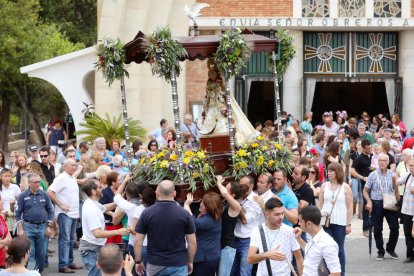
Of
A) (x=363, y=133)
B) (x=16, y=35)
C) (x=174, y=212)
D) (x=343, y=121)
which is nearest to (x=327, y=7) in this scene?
(x=343, y=121)

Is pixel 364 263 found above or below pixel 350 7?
below

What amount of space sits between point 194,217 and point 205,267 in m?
0.83

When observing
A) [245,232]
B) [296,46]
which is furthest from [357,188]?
[245,232]

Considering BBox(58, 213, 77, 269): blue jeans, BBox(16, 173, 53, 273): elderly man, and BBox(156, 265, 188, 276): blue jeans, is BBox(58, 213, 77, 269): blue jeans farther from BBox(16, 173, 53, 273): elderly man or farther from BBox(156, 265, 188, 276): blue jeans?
BBox(156, 265, 188, 276): blue jeans

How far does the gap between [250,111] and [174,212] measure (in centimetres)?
2427

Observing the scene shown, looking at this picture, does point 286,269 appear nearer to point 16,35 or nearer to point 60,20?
point 16,35

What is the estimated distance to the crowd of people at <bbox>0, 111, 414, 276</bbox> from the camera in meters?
11.2

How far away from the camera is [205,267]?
1343cm

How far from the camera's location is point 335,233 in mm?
15609

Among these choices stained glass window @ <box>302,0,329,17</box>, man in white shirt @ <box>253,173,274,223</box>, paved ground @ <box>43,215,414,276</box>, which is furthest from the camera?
stained glass window @ <box>302,0,329,17</box>

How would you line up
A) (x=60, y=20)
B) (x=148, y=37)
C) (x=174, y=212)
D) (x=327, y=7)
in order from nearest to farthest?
(x=174, y=212), (x=148, y=37), (x=327, y=7), (x=60, y=20)

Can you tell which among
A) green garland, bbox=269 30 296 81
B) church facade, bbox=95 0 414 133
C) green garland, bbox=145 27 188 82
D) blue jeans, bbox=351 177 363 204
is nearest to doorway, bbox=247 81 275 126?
church facade, bbox=95 0 414 133

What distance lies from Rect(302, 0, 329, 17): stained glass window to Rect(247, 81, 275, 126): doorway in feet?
11.6

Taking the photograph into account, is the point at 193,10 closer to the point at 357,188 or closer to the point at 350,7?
the point at 357,188
